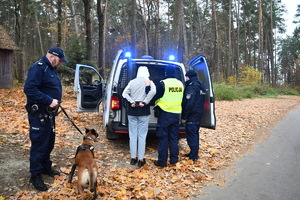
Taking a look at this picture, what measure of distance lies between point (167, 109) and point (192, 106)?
2.07ft

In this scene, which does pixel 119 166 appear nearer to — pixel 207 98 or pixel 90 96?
pixel 207 98

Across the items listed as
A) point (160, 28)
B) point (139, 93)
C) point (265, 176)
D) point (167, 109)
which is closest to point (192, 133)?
point (167, 109)

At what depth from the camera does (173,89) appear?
4816mm

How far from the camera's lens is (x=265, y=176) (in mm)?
4535

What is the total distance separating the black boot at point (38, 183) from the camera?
3.53 m

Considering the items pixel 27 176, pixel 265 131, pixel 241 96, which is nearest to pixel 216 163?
pixel 27 176

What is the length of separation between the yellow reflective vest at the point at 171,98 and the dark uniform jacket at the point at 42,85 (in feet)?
6.64

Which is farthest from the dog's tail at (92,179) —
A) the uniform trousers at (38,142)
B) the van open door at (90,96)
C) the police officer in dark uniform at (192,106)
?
the van open door at (90,96)

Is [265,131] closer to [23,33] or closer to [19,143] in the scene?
[19,143]

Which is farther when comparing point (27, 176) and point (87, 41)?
point (87, 41)

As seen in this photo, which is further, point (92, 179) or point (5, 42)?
point (5, 42)

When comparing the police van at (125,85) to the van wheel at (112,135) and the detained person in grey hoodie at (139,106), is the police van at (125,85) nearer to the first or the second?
the van wheel at (112,135)

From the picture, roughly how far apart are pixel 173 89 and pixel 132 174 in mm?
1864

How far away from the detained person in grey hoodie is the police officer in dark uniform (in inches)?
33.4
